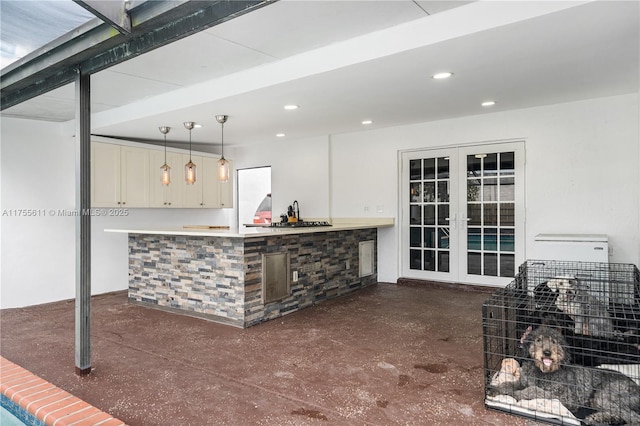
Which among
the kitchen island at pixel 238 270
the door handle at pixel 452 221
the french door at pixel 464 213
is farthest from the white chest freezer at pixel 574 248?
the kitchen island at pixel 238 270

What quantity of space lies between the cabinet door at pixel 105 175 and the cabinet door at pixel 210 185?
1.53 metres

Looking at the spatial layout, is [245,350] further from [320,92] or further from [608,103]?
[608,103]

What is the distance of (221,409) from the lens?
2.34 metres

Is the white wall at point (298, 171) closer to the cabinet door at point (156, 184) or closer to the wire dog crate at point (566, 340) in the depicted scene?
the cabinet door at point (156, 184)

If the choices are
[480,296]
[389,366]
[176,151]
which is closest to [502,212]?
[480,296]

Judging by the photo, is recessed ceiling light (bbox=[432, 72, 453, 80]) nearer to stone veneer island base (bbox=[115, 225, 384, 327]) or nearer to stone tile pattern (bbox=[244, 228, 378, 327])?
stone veneer island base (bbox=[115, 225, 384, 327])

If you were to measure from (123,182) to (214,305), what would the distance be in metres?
2.79

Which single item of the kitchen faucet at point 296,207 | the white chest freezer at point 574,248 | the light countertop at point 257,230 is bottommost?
the white chest freezer at point 574,248

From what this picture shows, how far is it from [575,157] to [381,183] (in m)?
2.54

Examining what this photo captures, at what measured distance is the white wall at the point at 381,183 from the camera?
15.1 ft

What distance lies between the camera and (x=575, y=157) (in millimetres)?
4812

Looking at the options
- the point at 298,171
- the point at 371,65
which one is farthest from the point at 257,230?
the point at 298,171

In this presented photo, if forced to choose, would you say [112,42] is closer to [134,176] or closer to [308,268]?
[308,268]

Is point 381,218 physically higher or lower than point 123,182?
lower
